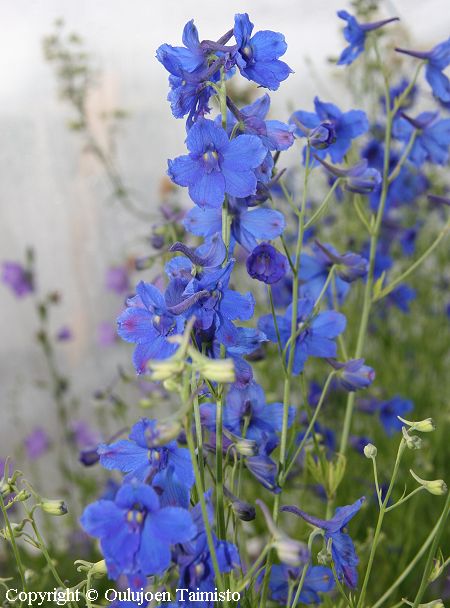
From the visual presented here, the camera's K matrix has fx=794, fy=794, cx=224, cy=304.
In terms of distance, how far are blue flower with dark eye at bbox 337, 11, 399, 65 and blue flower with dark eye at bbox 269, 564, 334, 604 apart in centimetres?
53

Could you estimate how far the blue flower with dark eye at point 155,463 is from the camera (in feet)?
1.49

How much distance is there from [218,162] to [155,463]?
19cm

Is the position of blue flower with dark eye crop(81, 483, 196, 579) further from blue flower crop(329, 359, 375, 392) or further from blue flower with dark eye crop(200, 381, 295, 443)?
blue flower crop(329, 359, 375, 392)

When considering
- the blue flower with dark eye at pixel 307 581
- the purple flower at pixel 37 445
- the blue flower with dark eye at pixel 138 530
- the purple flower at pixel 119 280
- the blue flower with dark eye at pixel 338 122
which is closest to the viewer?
the blue flower with dark eye at pixel 138 530

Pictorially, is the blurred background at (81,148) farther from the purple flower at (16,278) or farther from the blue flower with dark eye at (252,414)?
the blue flower with dark eye at (252,414)

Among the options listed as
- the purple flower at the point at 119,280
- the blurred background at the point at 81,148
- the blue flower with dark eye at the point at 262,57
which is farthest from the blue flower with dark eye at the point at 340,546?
the blurred background at the point at 81,148

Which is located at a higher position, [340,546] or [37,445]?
[340,546]

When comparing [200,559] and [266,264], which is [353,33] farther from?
[200,559]

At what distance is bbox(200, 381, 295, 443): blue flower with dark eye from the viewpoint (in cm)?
62

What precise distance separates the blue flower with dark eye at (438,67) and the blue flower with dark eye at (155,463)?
0.55m

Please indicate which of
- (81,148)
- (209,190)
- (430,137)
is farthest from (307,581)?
(81,148)

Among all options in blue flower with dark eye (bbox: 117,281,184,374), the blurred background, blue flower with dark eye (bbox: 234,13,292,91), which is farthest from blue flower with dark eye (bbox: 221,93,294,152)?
the blurred background

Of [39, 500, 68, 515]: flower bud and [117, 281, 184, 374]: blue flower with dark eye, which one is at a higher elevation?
[117, 281, 184, 374]: blue flower with dark eye

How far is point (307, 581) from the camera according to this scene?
2.12 ft
